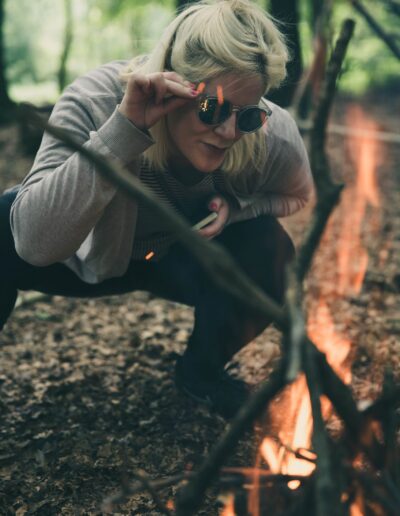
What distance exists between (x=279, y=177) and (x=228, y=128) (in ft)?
2.21

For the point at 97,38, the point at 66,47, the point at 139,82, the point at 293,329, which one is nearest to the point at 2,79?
the point at 66,47

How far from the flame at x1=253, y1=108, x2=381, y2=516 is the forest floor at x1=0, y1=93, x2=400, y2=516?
0.05 meters

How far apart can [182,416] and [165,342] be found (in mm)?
787

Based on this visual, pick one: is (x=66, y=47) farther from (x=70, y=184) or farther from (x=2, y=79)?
(x=70, y=184)

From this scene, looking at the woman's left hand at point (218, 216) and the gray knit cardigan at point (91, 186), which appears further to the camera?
the woman's left hand at point (218, 216)

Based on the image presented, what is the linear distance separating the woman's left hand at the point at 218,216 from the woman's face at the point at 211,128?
23cm

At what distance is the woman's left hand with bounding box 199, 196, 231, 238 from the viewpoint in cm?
251

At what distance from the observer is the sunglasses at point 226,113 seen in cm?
213

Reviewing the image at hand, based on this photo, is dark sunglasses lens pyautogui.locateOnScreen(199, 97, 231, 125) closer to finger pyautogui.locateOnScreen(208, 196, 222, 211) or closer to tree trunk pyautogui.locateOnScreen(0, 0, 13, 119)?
finger pyautogui.locateOnScreen(208, 196, 222, 211)

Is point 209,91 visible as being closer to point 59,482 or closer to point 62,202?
point 62,202

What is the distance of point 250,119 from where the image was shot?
221 centimetres

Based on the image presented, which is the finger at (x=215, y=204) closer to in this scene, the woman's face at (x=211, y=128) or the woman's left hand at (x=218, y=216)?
the woman's left hand at (x=218, y=216)

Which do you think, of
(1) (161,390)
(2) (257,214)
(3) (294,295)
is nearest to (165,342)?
(1) (161,390)

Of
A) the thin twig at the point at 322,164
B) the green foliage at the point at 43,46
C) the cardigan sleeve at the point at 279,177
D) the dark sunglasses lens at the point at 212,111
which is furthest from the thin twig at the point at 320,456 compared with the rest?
the green foliage at the point at 43,46
